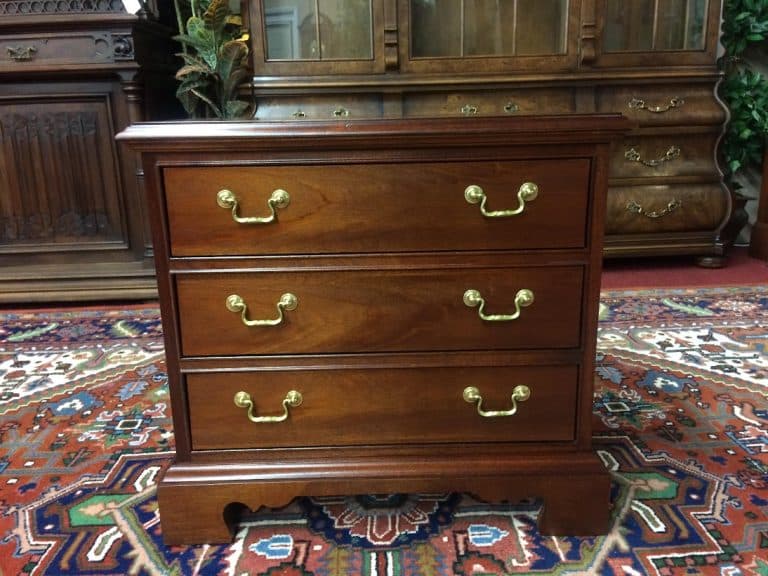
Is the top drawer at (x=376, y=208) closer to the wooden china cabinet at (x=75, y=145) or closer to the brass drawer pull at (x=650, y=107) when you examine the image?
the wooden china cabinet at (x=75, y=145)

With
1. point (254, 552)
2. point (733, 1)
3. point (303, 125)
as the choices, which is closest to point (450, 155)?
point (303, 125)

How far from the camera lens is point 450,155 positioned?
3.08 ft

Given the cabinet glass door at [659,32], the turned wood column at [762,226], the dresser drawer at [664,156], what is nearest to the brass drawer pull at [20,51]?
the cabinet glass door at [659,32]

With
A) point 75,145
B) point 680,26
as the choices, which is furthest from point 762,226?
point 75,145

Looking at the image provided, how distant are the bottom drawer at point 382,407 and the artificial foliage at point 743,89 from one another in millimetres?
2152

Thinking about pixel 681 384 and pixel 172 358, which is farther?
pixel 681 384

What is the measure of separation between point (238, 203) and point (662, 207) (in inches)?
83.5

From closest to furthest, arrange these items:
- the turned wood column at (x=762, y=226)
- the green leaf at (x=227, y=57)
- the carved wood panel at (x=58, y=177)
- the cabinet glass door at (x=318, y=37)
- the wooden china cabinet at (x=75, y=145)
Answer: the green leaf at (x=227, y=57)
the wooden china cabinet at (x=75, y=145)
the carved wood panel at (x=58, y=177)
the cabinet glass door at (x=318, y=37)
the turned wood column at (x=762, y=226)

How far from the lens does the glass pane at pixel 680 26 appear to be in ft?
8.24

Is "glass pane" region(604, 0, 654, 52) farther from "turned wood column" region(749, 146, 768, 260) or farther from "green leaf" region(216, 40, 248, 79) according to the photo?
"green leaf" region(216, 40, 248, 79)

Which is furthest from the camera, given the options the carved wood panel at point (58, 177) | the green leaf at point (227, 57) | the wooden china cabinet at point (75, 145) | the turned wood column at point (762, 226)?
the turned wood column at point (762, 226)

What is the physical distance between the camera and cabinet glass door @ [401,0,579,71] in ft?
8.13

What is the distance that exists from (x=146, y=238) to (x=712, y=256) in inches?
90.5

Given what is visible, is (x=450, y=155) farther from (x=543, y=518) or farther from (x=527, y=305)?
(x=543, y=518)
